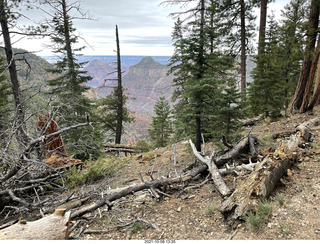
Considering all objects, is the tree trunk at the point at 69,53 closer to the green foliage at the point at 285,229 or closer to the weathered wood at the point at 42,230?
the weathered wood at the point at 42,230

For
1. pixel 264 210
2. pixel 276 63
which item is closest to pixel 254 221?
pixel 264 210

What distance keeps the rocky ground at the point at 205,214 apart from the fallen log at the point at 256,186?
18 cm

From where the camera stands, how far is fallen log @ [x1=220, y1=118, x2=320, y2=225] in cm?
360

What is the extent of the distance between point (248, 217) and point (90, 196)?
378 cm

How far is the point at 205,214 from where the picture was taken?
162 inches

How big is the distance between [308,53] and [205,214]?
8.91m

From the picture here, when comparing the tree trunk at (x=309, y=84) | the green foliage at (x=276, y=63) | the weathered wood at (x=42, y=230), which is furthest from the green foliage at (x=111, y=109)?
the weathered wood at (x=42, y=230)

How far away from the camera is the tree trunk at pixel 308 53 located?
861cm

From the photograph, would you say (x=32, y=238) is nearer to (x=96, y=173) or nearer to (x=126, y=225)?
(x=126, y=225)

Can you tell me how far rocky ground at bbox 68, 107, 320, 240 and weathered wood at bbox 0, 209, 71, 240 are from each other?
0.73 metres

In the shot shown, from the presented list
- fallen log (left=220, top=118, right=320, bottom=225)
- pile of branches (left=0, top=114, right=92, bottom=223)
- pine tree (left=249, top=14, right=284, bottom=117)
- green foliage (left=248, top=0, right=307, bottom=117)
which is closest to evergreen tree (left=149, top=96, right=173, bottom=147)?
green foliage (left=248, top=0, right=307, bottom=117)

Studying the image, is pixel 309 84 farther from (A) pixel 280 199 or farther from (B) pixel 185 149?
(A) pixel 280 199

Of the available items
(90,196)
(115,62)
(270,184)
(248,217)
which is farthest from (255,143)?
(115,62)

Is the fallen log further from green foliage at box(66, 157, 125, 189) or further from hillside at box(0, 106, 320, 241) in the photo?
green foliage at box(66, 157, 125, 189)
